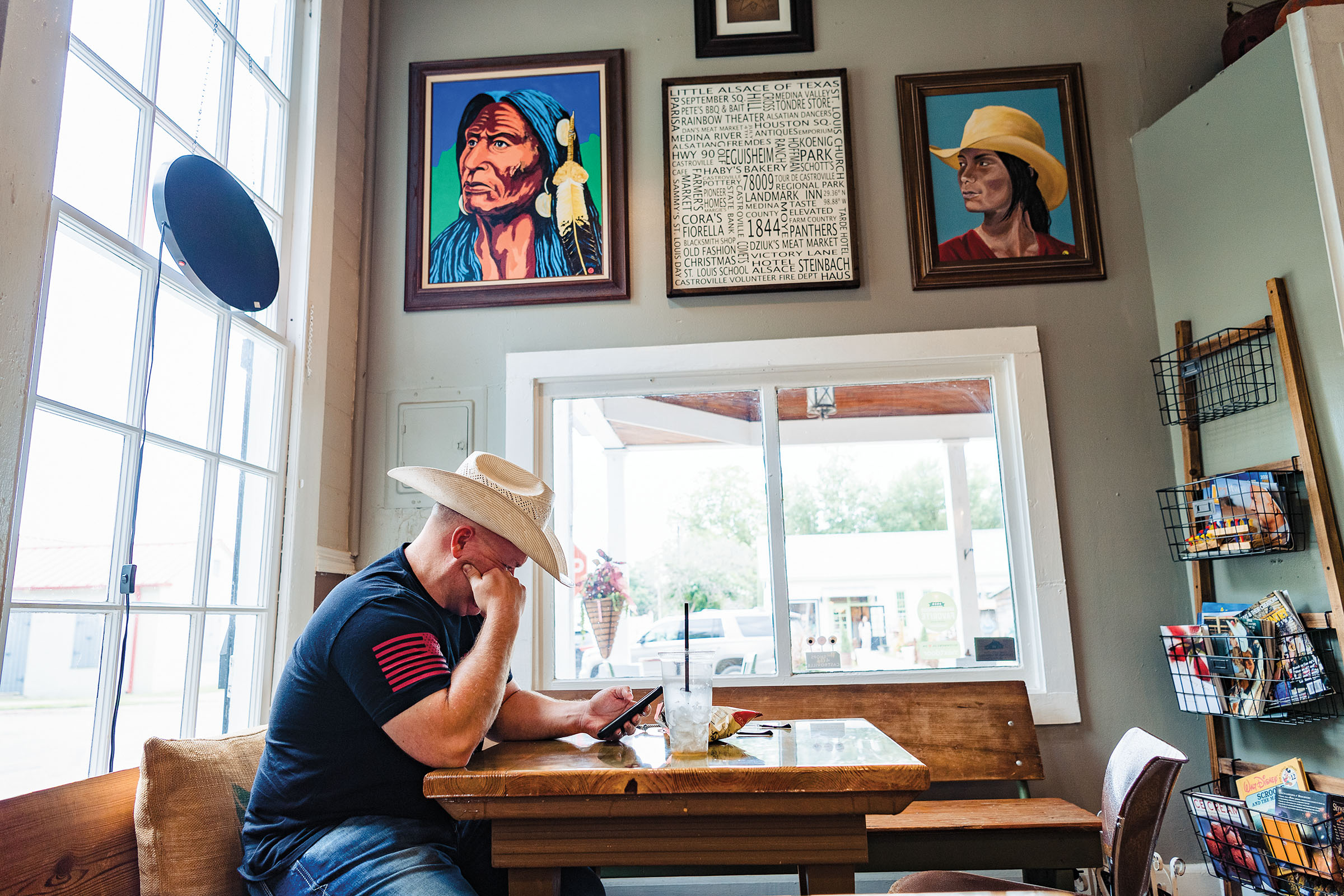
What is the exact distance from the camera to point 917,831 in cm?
246

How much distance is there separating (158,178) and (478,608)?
4.16 feet

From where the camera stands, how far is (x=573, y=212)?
343cm

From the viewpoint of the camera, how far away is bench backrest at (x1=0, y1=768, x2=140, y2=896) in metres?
1.46

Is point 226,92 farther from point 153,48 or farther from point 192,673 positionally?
point 192,673

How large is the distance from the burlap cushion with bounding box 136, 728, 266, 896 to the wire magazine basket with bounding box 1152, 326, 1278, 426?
9.80ft

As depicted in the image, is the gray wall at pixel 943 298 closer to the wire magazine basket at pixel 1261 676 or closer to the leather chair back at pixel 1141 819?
the wire magazine basket at pixel 1261 676

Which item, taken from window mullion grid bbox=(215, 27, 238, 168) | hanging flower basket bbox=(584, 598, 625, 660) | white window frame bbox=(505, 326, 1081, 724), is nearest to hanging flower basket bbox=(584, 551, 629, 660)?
hanging flower basket bbox=(584, 598, 625, 660)

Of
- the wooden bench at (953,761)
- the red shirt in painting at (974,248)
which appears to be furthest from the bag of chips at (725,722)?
the red shirt in painting at (974,248)

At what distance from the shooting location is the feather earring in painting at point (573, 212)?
11.1ft

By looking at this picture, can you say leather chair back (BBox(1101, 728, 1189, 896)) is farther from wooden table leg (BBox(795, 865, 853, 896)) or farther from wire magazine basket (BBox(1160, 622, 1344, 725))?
wire magazine basket (BBox(1160, 622, 1344, 725))

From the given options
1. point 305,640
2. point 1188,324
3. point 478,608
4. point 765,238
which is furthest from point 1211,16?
point 305,640

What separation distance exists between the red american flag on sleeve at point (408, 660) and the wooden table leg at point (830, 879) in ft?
2.35

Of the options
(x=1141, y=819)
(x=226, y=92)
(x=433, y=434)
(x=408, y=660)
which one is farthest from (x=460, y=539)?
→ (x=226, y=92)

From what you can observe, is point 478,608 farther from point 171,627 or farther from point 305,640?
point 171,627
